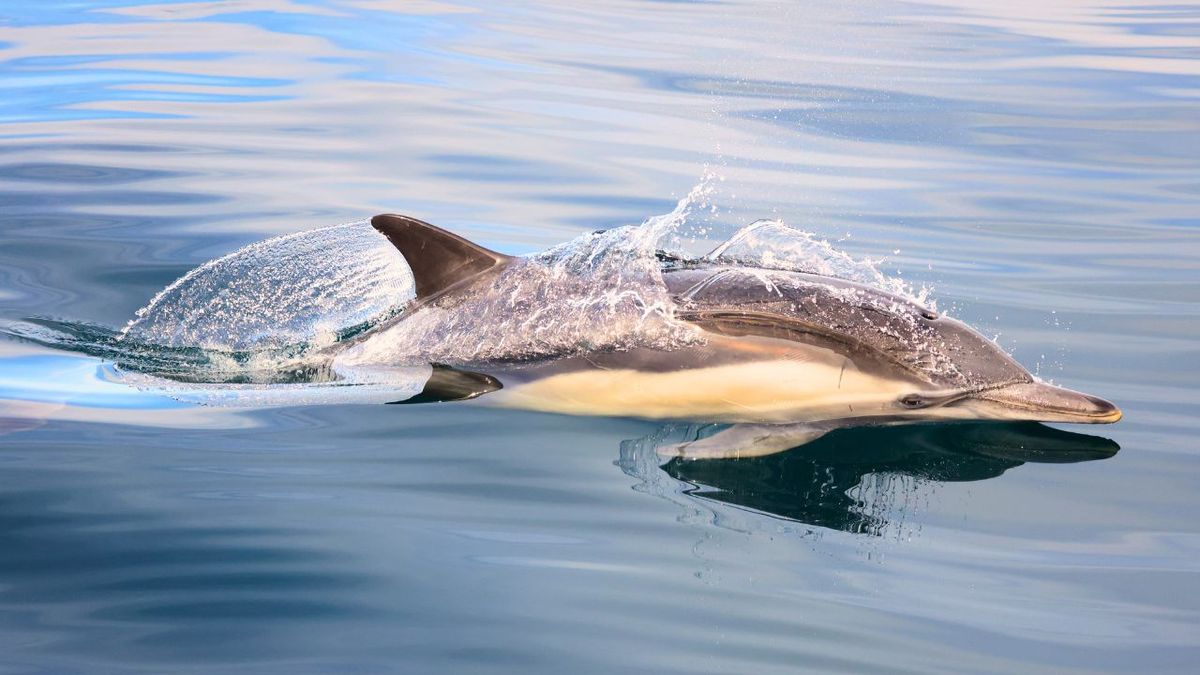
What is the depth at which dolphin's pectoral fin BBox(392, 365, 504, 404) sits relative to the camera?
6.73 meters

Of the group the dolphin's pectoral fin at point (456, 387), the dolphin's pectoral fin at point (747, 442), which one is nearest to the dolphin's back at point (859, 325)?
the dolphin's pectoral fin at point (747, 442)

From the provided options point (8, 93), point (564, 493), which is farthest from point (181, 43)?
point (564, 493)

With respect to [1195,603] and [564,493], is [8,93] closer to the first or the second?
[564,493]

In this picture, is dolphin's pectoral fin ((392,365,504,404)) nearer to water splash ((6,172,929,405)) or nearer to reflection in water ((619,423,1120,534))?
water splash ((6,172,929,405))

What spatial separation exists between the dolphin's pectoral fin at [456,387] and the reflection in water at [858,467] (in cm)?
83

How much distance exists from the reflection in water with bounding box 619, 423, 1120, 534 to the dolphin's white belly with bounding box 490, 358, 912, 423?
0.12 m

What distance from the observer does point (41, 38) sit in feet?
67.2

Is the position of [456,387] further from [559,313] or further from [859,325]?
[859,325]

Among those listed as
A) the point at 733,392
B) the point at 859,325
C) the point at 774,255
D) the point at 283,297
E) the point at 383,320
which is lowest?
the point at 733,392

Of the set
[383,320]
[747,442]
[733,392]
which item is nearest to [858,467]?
[747,442]

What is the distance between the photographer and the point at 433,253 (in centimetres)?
702

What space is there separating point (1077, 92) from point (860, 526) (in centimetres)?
1231

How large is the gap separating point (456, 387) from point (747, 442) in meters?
1.51

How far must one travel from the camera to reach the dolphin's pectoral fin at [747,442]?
6.12m
